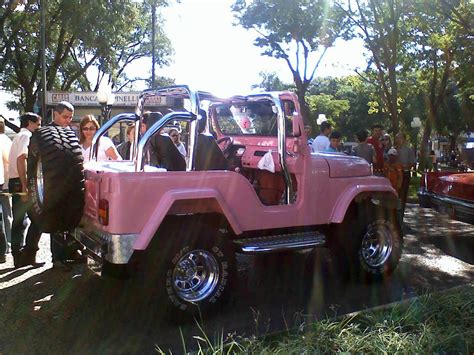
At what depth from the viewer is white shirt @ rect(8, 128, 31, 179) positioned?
5.90m

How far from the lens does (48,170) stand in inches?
160

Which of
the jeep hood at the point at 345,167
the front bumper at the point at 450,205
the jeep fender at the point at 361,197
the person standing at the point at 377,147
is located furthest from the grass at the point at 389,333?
the person standing at the point at 377,147

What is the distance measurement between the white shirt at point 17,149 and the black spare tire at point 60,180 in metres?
1.72

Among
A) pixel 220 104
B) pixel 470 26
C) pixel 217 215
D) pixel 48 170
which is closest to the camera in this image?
pixel 48 170

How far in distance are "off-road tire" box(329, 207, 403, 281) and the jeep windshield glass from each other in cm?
118

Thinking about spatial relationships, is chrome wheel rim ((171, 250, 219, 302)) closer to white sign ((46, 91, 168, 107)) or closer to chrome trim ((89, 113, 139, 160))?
chrome trim ((89, 113, 139, 160))

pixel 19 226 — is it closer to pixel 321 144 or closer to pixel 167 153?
pixel 167 153

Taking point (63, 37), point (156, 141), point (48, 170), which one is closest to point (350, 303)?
point (156, 141)

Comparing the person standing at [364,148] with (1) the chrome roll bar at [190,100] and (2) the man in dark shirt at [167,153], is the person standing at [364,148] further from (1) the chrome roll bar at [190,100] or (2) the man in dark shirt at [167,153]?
(2) the man in dark shirt at [167,153]

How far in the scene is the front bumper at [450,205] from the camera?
679 centimetres

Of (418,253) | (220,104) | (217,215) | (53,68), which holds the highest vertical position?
(53,68)

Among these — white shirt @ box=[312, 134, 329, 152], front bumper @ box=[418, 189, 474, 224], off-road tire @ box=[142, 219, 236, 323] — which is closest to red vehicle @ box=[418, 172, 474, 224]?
front bumper @ box=[418, 189, 474, 224]

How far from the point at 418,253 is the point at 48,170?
4.95 metres

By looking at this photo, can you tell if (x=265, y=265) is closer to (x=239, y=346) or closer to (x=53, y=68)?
(x=239, y=346)
